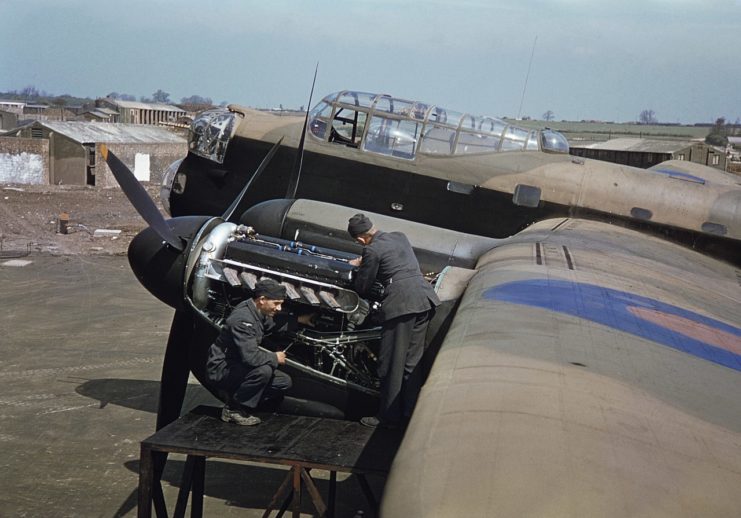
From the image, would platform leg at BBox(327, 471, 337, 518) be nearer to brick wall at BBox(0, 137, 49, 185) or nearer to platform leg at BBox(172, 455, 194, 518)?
→ platform leg at BBox(172, 455, 194, 518)

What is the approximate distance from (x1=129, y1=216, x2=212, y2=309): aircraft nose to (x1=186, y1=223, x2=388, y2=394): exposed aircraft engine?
176 mm

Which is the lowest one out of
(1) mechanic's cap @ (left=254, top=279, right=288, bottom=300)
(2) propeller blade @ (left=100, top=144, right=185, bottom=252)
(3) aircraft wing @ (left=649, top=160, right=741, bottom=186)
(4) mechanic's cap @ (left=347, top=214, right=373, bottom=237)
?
(1) mechanic's cap @ (left=254, top=279, right=288, bottom=300)

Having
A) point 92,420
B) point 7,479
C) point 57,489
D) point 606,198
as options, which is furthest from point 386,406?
point 606,198

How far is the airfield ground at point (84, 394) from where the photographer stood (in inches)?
317

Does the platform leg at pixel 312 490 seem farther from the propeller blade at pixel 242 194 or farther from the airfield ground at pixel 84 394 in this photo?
the propeller blade at pixel 242 194

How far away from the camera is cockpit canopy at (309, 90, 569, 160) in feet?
38.5

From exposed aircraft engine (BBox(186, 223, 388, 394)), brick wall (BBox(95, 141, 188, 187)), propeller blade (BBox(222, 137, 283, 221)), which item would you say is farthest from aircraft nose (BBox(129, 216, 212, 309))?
brick wall (BBox(95, 141, 188, 187))

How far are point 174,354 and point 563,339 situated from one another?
4668 mm

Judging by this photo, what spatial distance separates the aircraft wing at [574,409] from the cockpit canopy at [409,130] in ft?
17.2

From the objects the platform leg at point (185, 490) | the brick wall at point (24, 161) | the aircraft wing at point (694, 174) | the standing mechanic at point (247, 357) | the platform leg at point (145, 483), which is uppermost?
the aircraft wing at point (694, 174)

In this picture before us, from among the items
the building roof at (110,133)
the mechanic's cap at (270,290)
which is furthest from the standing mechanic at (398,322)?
the building roof at (110,133)

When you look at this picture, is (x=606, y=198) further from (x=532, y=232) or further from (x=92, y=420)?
(x=92, y=420)

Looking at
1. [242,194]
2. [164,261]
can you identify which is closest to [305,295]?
[164,261]

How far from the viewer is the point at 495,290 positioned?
19.6ft
